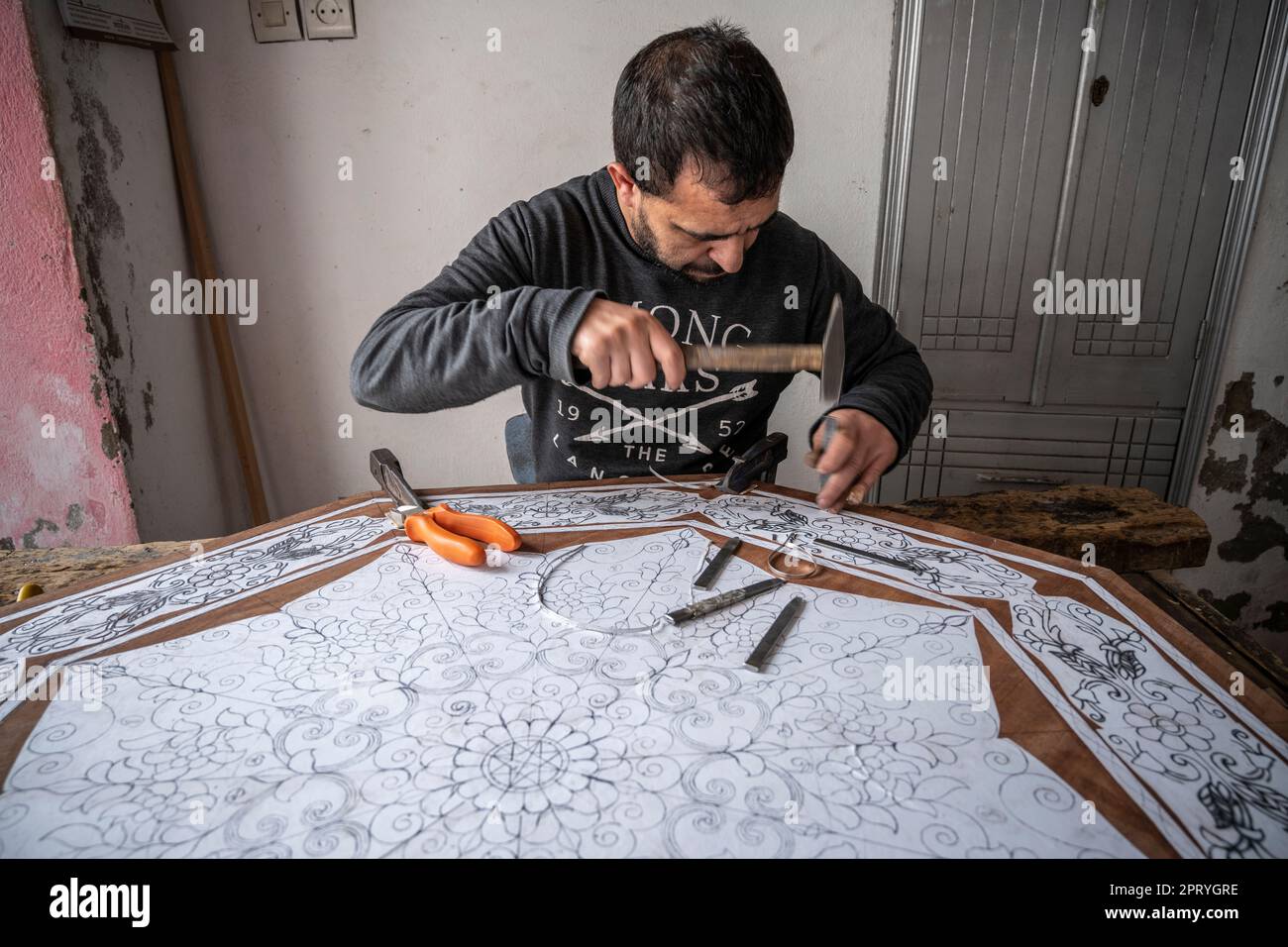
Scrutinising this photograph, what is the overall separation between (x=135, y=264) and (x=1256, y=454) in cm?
407

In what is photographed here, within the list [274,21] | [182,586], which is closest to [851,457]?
[182,586]

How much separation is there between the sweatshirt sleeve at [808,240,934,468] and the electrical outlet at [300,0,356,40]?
1.86m

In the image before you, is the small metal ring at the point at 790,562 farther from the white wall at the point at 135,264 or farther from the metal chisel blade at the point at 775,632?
Answer: the white wall at the point at 135,264

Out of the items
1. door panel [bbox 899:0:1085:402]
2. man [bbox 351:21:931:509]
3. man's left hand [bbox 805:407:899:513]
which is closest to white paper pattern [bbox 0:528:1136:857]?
man's left hand [bbox 805:407:899:513]

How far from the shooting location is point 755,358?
1.19 meters

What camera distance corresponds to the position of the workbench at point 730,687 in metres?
0.67

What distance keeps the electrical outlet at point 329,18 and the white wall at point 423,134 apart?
0.04 meters

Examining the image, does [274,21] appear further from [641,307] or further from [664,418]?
[664,418]

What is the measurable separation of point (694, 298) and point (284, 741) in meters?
1.30

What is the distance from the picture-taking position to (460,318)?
1308 millimetres

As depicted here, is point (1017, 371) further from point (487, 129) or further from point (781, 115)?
point (487, 129)

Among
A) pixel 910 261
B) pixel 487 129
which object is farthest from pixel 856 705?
pixel 487 129
